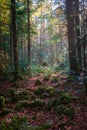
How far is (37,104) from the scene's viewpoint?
1001cm

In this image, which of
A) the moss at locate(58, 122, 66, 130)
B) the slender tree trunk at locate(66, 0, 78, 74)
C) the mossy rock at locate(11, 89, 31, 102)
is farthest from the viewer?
the slender tree trunk at locate(66, 0, 78, 74)

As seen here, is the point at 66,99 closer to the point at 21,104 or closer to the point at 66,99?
the point at 66,99

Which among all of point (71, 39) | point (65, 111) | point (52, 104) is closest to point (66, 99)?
point (52, 104)

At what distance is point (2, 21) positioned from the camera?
1736 cm

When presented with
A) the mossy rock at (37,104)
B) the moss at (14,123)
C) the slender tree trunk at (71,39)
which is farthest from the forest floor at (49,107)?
the slender tree trunk at (71,39)

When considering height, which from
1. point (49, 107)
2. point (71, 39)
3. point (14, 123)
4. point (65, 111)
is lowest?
point (14, 123)

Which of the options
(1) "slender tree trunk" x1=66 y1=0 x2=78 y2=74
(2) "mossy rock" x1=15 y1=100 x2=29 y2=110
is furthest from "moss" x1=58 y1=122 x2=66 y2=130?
(1) "slender tree trunk" x1=66 y1=0 x2=78 y2=74

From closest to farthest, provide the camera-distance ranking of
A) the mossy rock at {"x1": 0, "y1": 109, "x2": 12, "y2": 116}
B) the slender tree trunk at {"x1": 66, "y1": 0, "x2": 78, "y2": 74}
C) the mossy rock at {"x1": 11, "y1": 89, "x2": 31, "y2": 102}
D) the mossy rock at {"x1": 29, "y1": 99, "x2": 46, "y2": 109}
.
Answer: the mossy rock at {"x1": 0, "y1": 109, "x2": 12, "y2": 116}, the mossy rock at {"x1": 29, "y1": 99, "x2": 46, "y2": 109}, the mossy rock at {"x1": 11, "y1": 89, "x2": 31, "y2": 102}, the slender tree trunk at {"x1": 66, "y1": 0, "x2": 78, "y2": 74}

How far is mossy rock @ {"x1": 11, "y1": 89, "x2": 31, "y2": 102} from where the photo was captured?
1113 cm

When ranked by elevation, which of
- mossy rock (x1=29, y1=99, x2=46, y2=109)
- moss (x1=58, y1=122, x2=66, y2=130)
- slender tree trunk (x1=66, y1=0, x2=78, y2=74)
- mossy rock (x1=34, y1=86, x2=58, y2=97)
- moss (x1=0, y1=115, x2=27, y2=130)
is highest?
slender tree trunk (x1=66, y1=0, x2=78, y2=74)

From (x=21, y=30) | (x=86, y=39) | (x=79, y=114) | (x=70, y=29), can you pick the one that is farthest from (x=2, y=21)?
(x=79, y=114)

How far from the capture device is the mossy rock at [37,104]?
9.82 meters

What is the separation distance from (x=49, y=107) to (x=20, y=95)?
2651 millimetres

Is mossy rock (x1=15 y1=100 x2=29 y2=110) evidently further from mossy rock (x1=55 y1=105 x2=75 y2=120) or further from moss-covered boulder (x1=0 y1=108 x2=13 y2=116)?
mossy rock (x1=55 y1=105 x2=75 y2=120)
